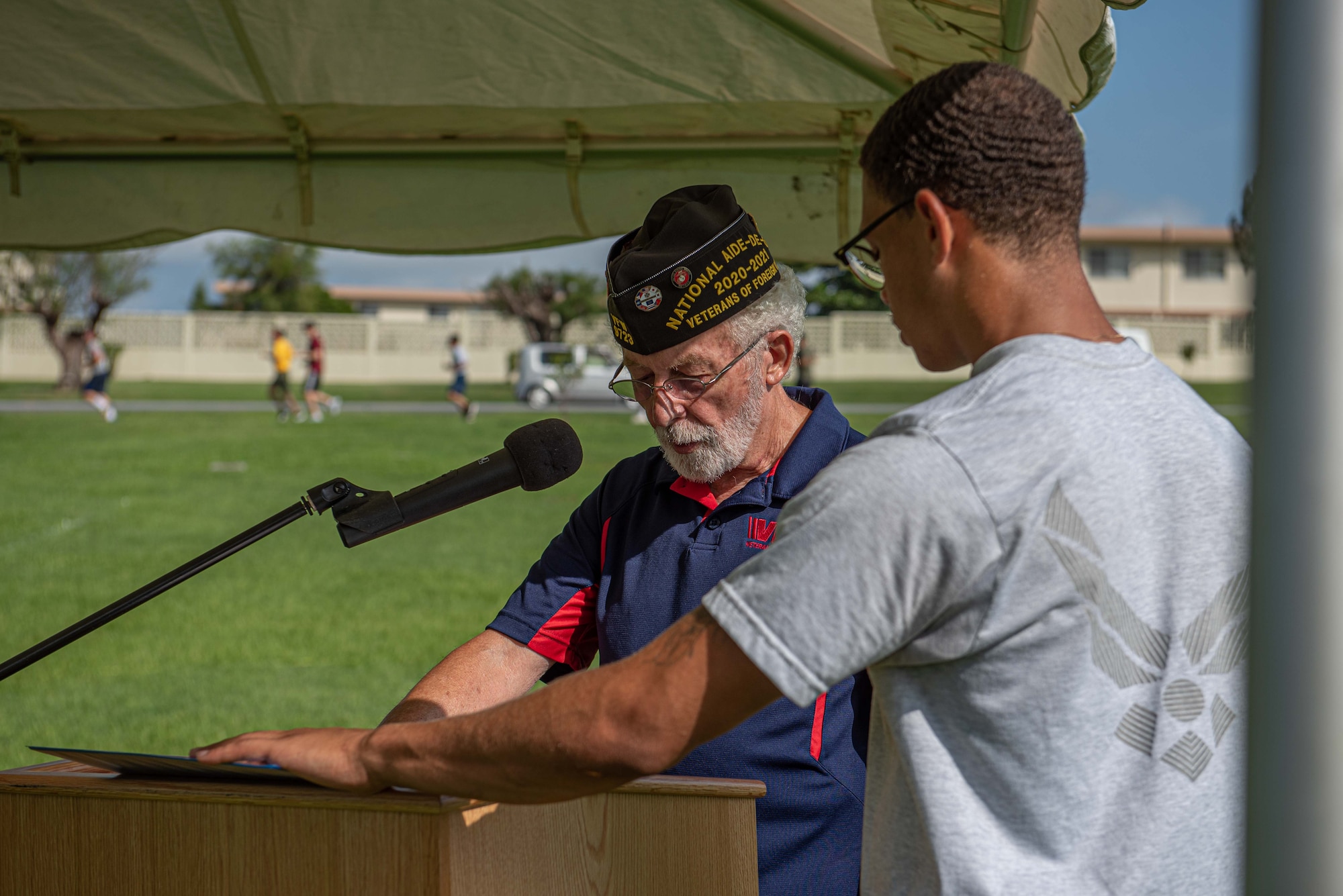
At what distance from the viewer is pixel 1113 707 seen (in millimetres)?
1041

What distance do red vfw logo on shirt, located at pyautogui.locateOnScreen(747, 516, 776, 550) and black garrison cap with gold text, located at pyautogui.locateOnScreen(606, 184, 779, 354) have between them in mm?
348

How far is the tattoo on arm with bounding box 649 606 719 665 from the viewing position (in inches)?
42.9

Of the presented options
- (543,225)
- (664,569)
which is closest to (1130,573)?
(664,569)

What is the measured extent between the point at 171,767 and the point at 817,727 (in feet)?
3.22

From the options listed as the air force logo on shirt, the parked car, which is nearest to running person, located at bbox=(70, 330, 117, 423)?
the parked car

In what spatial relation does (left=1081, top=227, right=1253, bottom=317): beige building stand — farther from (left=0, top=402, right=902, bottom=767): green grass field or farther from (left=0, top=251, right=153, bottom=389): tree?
(left=0, top=402, right=902, bottom=767): green grass field

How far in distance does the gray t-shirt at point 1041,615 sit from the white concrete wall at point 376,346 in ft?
121

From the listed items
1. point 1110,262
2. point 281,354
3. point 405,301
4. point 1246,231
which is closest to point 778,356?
point 1246,231

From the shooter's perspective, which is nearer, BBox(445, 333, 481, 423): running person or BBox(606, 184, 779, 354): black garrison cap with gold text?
BBox(606, 184, 779, 354): black garrison cap with gold text

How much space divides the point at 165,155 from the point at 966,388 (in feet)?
10.3

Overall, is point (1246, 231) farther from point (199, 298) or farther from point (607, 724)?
point (199, 298)

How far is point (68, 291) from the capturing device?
3603 cm

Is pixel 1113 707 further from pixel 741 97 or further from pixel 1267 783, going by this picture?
pixel 741 97

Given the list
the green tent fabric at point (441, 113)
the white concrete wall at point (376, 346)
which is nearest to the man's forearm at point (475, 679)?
the green tent fabric at point (441, 113)
